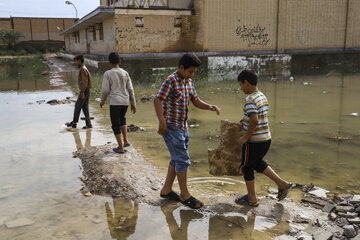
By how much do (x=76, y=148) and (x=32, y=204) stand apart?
196 cm

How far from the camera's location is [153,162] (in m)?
4.61

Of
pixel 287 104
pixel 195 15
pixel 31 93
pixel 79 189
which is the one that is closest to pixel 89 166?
pixel 79 189

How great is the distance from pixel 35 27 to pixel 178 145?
4902cm

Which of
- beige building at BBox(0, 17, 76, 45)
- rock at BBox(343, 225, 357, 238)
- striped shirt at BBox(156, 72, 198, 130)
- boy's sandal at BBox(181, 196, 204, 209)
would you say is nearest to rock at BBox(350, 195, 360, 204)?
rock at BBox(343, 225, 357, 238)

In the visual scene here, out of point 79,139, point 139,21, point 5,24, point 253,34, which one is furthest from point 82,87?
point 5,24

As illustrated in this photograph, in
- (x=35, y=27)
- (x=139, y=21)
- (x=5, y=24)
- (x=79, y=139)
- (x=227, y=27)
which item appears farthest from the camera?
(x=35, y=27)

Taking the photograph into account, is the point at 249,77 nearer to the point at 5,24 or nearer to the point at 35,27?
the point at 35,27

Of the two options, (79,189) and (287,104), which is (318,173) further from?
(287,104)

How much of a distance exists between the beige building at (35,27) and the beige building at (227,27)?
30.7m

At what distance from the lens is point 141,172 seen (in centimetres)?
402

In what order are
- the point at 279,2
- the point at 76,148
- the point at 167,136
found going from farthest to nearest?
1. the point at 279,2
2. the point at 76,148
3. the point at 167,136

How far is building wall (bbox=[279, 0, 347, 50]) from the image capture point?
17031 mm

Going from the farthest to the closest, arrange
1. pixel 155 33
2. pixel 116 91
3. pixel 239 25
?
pixel 239 25 < pixel 155 33 < pixel 116 91

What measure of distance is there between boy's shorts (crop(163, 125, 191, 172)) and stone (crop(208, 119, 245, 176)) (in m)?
0.57
